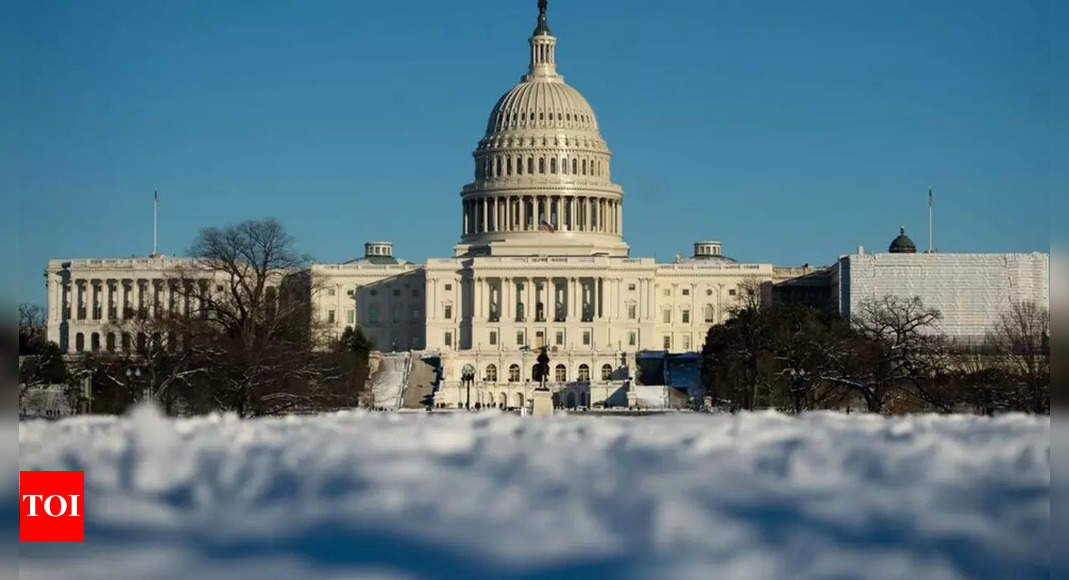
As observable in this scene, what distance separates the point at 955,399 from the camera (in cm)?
7844

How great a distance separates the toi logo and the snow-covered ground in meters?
0.12

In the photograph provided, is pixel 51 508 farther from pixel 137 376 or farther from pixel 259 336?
pixel 259 336

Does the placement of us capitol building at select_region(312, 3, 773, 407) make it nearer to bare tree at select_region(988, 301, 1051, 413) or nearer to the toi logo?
bare tree at select_region(988, 301, 1051, 413)

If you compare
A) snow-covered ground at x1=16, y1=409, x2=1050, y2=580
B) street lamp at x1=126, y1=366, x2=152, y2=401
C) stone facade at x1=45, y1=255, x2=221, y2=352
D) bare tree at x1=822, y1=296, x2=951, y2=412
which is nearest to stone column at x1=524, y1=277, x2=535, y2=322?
stone facade at x1=45, y1=255, x2=221, y2=352

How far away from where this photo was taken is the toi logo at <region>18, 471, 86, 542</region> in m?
16.6

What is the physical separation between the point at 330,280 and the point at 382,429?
586 feet

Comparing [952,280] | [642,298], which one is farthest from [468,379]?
[952,280]

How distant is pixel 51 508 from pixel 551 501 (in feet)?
13.8

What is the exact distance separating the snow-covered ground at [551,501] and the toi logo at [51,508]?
12cm

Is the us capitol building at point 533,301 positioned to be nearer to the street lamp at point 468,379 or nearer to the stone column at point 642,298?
the stone column at point 642,298

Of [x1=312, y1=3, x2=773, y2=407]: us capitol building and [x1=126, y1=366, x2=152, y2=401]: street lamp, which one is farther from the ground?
[x1=312, y1=3, x2=773, y2=407]: us capitol building

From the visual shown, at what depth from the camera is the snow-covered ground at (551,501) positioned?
16.2 m

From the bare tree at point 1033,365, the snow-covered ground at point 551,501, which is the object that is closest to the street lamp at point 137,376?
the bare tree at point 1033,365

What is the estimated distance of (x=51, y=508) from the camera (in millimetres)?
16734
